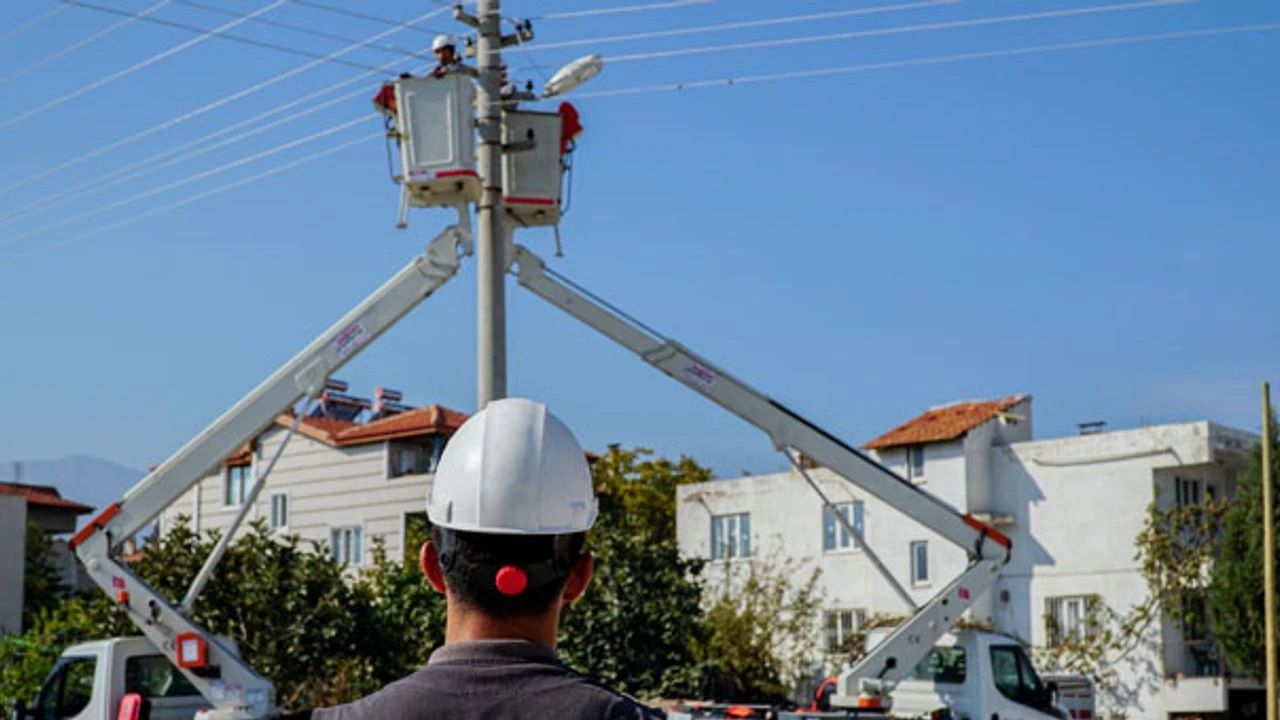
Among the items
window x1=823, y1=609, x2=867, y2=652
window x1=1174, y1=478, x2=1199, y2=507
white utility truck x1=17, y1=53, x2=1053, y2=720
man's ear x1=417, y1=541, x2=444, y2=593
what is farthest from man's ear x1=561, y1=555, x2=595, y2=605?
window x1=823, y1=609, x2=867, y2=652

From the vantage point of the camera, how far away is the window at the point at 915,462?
47.6 metres

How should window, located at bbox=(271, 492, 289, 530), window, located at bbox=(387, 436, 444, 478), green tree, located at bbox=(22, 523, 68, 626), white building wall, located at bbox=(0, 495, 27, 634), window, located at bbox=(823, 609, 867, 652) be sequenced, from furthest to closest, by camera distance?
window, located at bbox=(271, 492, 289, 530) → green tree, located at bbox=(22, 523, 68, 626) → window, located at bbox=(387, 436, 444, 478) → white building wall, located at bbox=(0, 495, 27, 634) → window, located at bbox=(823, 609, 867, 652)

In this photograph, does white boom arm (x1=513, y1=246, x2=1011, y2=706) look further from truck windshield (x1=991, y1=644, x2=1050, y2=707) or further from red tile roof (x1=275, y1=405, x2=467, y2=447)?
red tile roof (x1=275, y1=405, x2=467, y2=447)

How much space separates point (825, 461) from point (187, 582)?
42.6 feet

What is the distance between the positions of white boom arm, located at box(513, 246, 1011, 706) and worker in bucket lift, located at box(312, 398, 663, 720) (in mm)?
19133

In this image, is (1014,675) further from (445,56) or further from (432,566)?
(432,566)

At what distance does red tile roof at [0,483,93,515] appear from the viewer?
6462cm

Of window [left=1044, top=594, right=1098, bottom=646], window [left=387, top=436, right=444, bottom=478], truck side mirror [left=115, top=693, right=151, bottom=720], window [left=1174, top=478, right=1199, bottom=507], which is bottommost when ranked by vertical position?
truck side mirror [left=115, top=693, right=151, bottom=720]

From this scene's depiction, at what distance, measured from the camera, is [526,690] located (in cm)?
279

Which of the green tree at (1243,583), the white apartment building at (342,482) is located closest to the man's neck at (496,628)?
the green tree at (1243,583)

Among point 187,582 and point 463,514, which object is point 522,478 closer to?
point 463,514

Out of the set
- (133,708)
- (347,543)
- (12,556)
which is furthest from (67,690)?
(12,556)

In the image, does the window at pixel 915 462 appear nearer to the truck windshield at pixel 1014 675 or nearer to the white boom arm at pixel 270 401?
the truck windshield at pixel 1014 675

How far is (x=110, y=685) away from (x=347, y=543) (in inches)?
1299
